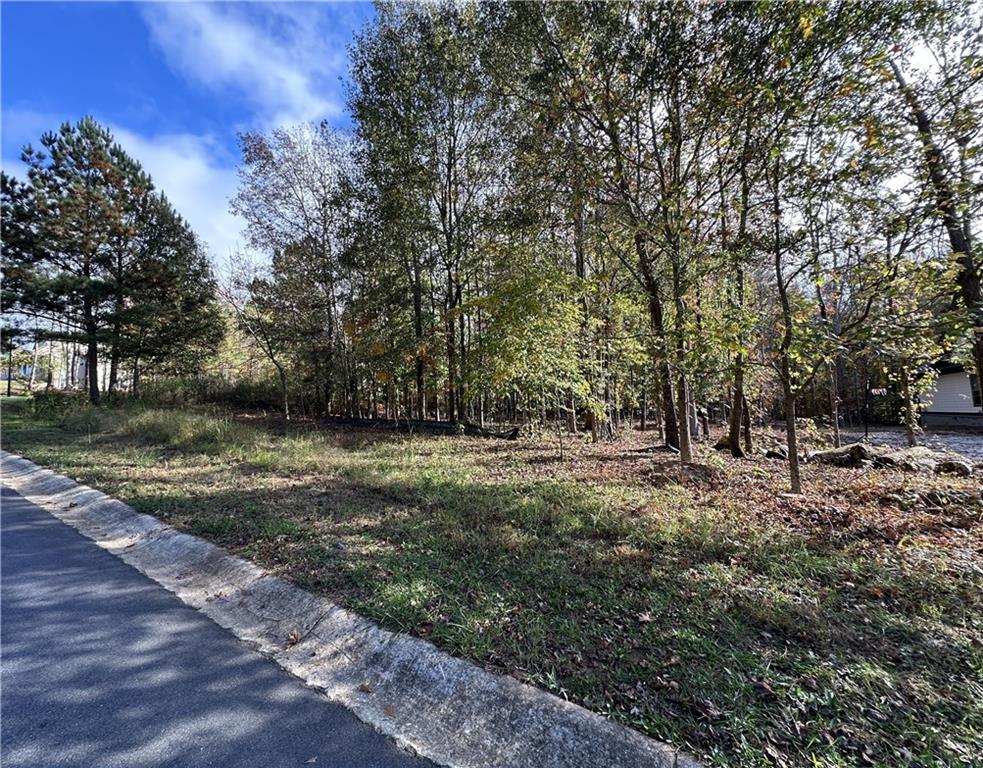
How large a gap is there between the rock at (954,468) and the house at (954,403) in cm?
1410

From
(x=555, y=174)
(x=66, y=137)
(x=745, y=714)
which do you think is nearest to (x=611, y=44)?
(x=555, y=174)

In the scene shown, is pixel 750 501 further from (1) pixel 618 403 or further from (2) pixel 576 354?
(1) pixel 618 403

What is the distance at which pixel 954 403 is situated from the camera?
17219 mm

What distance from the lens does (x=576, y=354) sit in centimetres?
753

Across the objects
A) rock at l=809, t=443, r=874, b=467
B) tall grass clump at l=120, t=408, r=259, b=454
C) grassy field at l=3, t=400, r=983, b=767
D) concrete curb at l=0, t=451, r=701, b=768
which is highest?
tall grass clump at l=120, t=408, r=259, b=454

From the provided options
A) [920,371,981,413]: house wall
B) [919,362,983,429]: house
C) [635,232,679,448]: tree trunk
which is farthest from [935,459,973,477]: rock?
[920,371,981,413]: house wall

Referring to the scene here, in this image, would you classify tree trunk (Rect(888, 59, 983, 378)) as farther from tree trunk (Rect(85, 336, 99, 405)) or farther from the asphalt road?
tree trunk (Rect(85, 336, 99, 405))

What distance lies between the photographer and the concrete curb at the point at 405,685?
165 cm

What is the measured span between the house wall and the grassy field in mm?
16824

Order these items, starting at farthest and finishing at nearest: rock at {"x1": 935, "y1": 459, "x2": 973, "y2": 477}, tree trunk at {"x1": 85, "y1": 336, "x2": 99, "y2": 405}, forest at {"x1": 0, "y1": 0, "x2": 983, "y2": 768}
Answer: tree trunk at {"x1": 85, "y1": 336, "x2": 99, "y2": 405}, rock at {"x1": 935, "y1": 459, "x2": 973, "y2": 477}, forest at {"x1": 0, "y1": 0, "x2": 983, "y2": 768}

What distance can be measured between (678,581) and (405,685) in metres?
1.72

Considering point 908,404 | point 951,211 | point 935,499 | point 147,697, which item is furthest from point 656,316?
point 147,697

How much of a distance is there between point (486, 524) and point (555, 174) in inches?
201

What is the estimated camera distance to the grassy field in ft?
5.65
